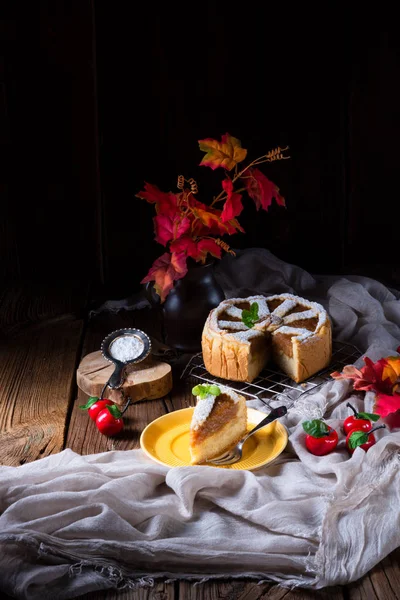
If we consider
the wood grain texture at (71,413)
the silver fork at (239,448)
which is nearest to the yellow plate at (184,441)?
the silver fork at (239,448)

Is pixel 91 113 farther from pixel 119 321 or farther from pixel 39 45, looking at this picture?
pixel 119 321

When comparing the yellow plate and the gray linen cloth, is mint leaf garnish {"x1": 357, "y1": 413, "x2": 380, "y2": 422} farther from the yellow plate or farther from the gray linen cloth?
the yellow plate

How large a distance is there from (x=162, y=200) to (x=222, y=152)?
0.31m

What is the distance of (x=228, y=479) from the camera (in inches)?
94.7

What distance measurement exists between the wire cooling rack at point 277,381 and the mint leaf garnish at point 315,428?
34 cm

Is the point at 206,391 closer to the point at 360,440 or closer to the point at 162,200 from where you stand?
the point at 360,440

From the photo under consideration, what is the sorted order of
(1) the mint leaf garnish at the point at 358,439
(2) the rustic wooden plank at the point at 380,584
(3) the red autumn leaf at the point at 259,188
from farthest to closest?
(3) the red autumn leaf at the point at 259,188 → (1) the mint leaf garnish at the point at 358,439 → (2) the rustic wooden plank at the point at 380,584

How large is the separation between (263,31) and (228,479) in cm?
264

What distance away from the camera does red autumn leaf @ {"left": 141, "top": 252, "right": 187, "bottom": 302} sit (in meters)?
3.33

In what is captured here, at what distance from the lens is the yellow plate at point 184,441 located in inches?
102

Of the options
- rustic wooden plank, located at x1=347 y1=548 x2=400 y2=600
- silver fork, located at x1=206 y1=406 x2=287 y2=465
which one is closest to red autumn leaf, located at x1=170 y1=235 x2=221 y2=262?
silver fork, located at x1=206 y1=406 x2=287 y2=465

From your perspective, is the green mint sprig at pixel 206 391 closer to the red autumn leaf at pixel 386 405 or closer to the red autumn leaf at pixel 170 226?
the red autumn leaf at pixel 386 405

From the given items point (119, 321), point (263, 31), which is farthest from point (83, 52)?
point (119, 321)

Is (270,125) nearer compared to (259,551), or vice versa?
(259,551)
